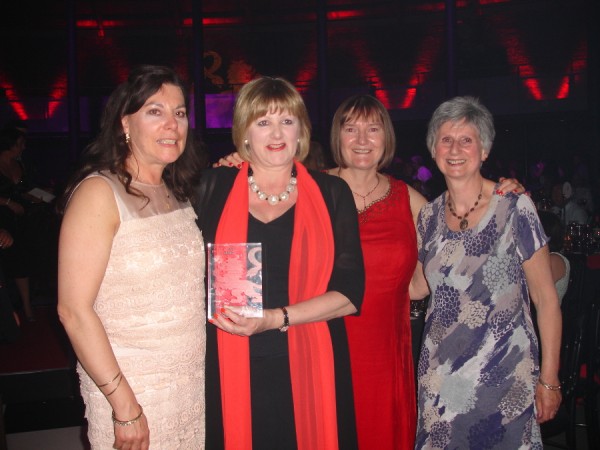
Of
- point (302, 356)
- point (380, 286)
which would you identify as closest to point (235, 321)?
point (302, 356)

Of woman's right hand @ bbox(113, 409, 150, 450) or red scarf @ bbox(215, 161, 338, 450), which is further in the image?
red scarf @ bbox(215, 161, 338, 450)

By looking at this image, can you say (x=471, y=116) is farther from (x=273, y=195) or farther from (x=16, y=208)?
(x=16, y=208)

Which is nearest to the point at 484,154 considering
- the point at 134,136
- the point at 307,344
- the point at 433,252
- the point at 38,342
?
the point at 433,252

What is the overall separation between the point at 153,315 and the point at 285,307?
1.58 ft

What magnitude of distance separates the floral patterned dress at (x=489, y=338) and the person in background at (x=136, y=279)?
3.46 ft

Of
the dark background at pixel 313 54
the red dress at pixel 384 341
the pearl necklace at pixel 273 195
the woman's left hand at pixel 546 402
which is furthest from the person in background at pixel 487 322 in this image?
the dark background at pixel 313 54

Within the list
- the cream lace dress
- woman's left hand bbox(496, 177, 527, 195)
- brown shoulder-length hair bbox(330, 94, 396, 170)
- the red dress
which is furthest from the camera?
brown shoulder-length hair bbox(330, 94, 396, 170)

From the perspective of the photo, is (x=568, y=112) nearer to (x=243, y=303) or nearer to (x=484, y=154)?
(x=484, y=154)

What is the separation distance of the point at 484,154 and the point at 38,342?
13.7 ft

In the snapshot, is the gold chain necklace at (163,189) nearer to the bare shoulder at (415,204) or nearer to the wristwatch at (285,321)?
the wristwatch at (285,321)

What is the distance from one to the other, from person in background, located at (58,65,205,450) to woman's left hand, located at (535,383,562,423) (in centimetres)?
138

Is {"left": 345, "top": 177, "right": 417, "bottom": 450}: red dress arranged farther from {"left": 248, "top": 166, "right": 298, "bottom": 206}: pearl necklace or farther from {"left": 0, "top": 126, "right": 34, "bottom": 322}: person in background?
{"left": 0, "top": 126, "right": 34, "bottom": 322}: person in background

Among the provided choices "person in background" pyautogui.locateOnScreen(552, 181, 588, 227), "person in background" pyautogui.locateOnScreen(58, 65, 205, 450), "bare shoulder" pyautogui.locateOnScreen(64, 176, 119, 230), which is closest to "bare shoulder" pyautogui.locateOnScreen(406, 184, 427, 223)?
"person in background" pyautogui.locateOnScreen(58, 65, 205, 450)

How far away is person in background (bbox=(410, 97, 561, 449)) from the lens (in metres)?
2.32
